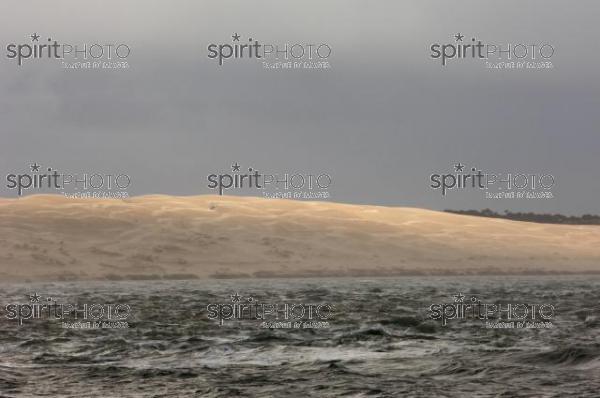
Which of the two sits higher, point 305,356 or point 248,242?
point 248,242

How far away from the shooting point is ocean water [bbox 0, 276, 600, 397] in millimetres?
13141

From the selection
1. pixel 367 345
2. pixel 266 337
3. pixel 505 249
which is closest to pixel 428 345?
pixel 367 345

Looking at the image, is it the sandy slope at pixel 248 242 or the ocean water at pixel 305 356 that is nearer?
the ocean water at pixel 305 356

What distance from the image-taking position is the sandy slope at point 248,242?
55719mm

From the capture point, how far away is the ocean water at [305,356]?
13.1 m

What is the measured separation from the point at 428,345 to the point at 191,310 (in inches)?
409

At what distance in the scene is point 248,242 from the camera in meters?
63.7

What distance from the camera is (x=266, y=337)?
20156mm

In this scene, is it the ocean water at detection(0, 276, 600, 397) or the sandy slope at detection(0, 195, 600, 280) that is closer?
the ocean water at detection(0, 276, 600, 397)

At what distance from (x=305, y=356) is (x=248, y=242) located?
46.8 m

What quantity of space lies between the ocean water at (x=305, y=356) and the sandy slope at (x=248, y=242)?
91.1ft

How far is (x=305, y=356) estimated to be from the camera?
17.1 metres

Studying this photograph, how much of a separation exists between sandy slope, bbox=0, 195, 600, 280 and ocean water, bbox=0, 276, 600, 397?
91.1 ft

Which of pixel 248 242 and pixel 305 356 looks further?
pixel 248 242
